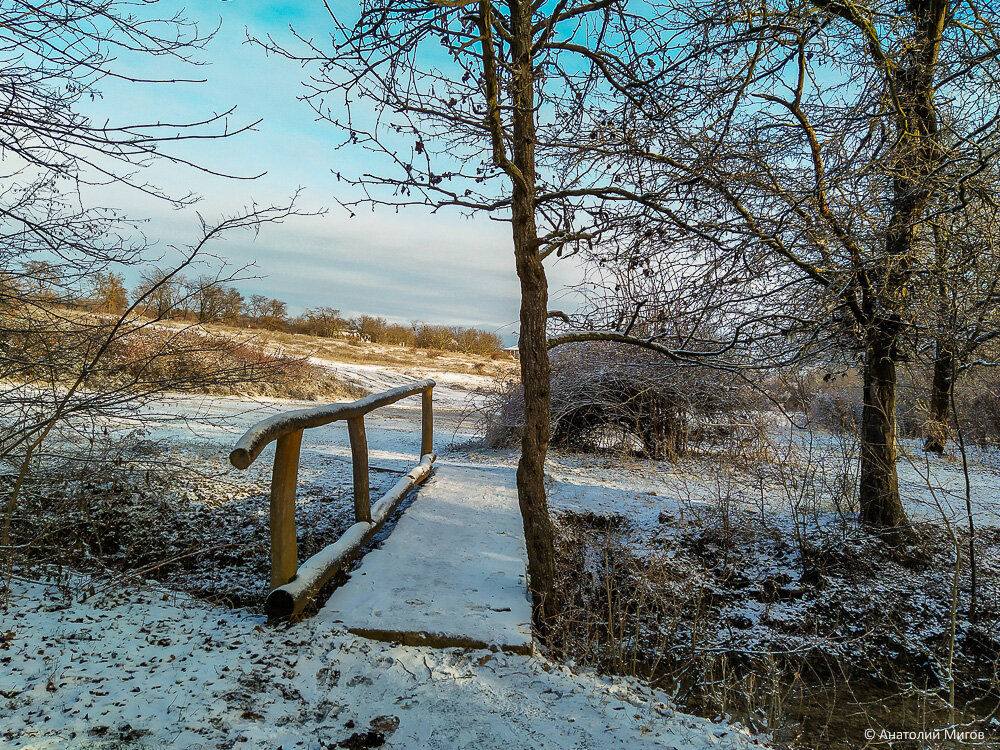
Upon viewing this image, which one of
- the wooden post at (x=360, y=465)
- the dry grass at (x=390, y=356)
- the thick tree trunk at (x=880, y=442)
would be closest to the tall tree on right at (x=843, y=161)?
the thick tree trunk at (x=880, y=442)

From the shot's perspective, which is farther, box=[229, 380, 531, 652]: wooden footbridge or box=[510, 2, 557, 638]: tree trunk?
box=[510, 2, 557, 638]: tree trunk

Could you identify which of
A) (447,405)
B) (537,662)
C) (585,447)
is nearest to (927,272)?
(537,662)

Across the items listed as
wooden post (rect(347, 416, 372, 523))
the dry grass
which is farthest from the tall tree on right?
the dry grass

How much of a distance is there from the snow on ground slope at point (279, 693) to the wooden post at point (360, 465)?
49.9 inches

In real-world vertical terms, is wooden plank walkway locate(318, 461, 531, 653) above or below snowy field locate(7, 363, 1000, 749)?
above

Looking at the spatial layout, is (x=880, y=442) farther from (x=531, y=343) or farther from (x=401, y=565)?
(x=401, y=565)

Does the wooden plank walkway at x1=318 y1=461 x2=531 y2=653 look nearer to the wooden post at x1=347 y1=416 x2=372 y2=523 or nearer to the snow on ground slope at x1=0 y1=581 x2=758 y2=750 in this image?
the snow on ground slope at x1=0 y1=581 x2=758 y2=750

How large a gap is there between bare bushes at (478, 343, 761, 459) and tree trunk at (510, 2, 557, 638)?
4.58 metres

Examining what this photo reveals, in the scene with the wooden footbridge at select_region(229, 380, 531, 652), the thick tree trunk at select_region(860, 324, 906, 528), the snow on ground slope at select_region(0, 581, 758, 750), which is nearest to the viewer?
the snow on ground slope at select_region(0, 581, 758, 750)

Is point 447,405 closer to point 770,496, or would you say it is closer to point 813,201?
point 770,496

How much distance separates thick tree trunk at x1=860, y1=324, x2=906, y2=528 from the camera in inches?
205

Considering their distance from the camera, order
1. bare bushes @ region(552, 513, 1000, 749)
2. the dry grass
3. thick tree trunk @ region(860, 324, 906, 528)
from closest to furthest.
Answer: bare bushes @ region(552, 513, 1000, 749)
thick tree trunk @ region(860, 324, 906, 528)
the dry grass

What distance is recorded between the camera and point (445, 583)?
3.58 meters

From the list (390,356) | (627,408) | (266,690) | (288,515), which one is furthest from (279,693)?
(390,356)
